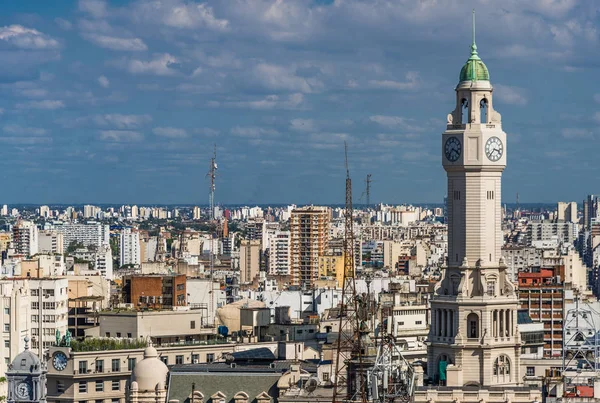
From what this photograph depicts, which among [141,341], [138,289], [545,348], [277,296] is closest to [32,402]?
[141,341]

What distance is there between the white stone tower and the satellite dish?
512 centimetres

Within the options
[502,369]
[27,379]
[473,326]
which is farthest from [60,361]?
[27,379]

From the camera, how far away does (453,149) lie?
88938 mm

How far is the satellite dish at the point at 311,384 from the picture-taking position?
84.5 metres

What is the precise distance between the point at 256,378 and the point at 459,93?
14482 millimetres

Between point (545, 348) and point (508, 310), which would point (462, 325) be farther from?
point (545, 348)

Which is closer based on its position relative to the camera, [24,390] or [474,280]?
[24,390]

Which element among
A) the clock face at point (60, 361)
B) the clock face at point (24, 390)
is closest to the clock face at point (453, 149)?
the clock face at point (60, 361)

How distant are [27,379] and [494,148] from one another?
2902cm

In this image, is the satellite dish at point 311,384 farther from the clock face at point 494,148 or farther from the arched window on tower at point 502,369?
the clock face at point 494,148

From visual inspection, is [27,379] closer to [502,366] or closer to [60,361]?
[502,366]

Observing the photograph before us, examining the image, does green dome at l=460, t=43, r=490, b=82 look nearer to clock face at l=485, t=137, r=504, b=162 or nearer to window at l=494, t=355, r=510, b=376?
clock face at l=485, t=137, r=504, b=162

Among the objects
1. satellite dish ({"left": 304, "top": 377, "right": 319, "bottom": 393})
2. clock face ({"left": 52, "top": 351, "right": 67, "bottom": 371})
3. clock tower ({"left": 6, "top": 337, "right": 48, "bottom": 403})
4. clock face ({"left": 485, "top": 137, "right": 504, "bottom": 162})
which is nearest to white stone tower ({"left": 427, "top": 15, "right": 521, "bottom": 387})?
clock face ({"left": 485, "top": 137, "right": 504, "bottom": 162})

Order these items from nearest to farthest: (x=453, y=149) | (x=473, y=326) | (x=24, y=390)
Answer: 1. (x=24, y=390)
2. (x=473, y=326)
3. (x=453, y=149)
